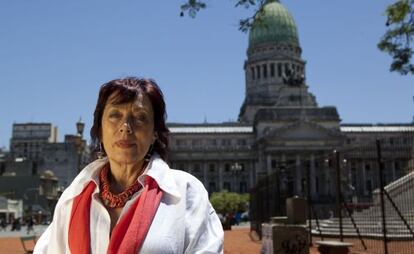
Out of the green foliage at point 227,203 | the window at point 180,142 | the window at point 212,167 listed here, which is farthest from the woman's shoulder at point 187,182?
the window at point 180,142

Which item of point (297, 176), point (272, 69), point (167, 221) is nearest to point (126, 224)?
point (167, 221)

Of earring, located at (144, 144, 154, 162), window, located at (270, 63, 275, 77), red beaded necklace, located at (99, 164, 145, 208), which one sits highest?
window, located at (270, 63, 275, 77)

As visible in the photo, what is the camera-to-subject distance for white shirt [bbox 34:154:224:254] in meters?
2.42

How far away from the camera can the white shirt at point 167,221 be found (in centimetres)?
242

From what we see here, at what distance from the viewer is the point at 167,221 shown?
245 cm

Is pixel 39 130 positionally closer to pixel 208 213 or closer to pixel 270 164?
pixel 270 164

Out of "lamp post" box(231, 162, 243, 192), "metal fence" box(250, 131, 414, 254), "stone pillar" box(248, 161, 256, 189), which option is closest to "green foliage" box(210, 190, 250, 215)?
"lamp post" box(231, 162, 243, 192)

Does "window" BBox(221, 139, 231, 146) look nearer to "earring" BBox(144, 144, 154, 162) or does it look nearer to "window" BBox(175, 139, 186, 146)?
"window" BBox(175, 139, 186, 146)

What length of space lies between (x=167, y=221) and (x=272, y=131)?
79.5 m

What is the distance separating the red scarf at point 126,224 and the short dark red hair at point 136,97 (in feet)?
1.33

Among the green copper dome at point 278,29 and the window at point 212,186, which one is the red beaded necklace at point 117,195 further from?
the green copper dome at point 278,29

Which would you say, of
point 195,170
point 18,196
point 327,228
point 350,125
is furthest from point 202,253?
point 350,125

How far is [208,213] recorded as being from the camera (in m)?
2.61

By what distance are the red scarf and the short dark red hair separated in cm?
41
